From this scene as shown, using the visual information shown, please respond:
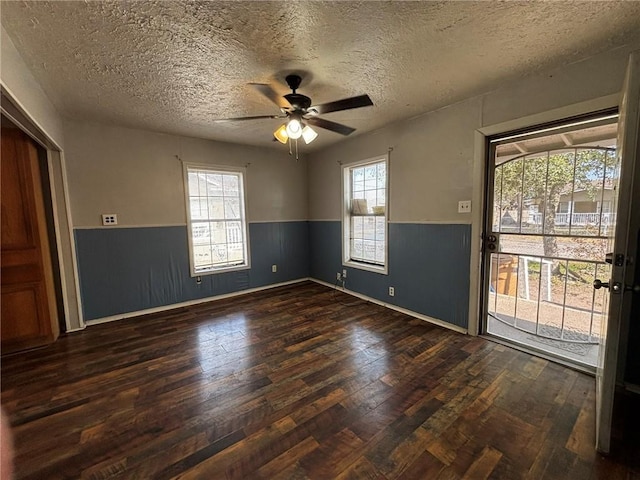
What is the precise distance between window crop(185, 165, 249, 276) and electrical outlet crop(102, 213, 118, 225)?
862 millimetres

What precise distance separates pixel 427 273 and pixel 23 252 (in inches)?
168

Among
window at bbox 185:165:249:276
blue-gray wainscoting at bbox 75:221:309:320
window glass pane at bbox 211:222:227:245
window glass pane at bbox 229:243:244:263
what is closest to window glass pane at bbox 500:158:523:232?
blue-gray wainscoting at bbox 75:221:309:320

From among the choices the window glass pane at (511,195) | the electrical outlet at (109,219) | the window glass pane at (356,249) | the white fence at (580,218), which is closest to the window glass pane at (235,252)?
the electrical outlet at (109,219)

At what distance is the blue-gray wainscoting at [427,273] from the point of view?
2885 millimetres

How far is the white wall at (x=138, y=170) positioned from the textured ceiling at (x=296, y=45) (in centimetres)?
65

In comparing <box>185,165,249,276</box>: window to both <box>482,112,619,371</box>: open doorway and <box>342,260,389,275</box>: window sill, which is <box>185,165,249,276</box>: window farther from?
<box>482,112,619,371</box>: open doorway

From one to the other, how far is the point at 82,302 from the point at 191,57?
3116 millimetres

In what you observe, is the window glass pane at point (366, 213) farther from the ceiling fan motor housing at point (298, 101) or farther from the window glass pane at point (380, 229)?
the ceiling fan motor housing at point (298, 101)

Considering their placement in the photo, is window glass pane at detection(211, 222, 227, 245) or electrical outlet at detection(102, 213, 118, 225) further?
window glass pane at detection(211, 222, 227, 245)

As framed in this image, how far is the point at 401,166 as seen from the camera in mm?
3393

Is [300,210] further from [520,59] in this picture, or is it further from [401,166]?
[520,59]

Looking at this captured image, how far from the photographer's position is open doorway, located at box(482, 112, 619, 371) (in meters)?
2.18

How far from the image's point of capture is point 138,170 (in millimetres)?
3531

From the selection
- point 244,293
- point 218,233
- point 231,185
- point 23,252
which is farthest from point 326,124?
point 23,252
